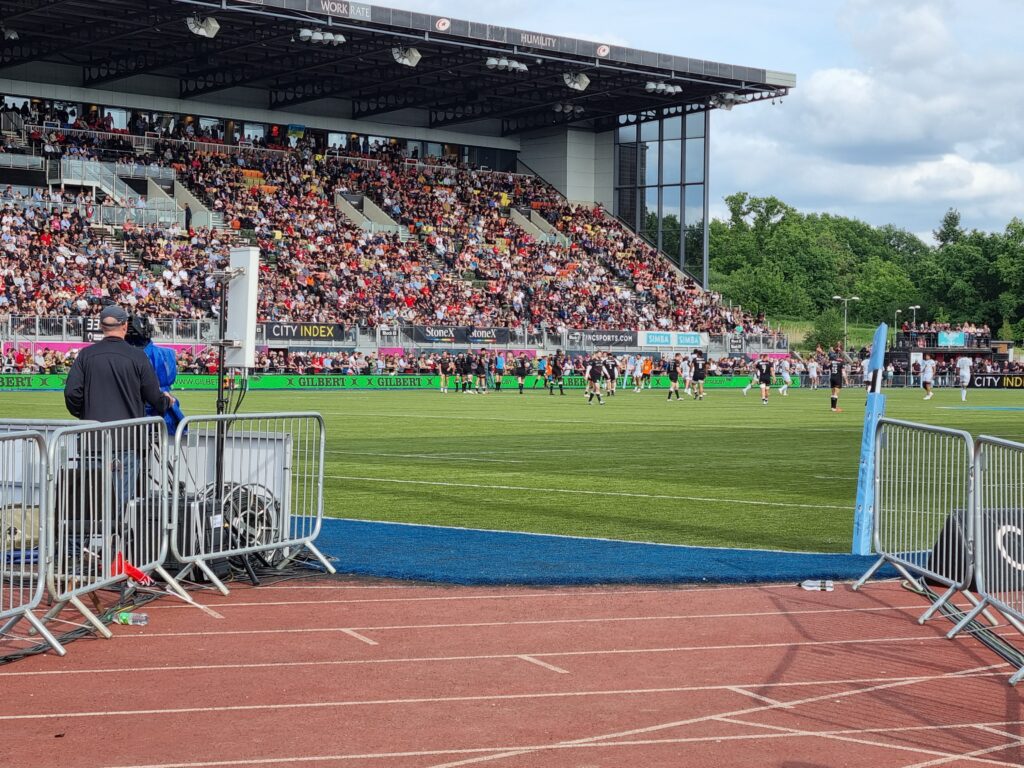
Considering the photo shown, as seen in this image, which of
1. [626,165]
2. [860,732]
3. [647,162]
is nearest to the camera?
[860,732]

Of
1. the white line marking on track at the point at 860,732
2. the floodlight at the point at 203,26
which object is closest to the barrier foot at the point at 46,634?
the white line marking on track at the point at 860,732

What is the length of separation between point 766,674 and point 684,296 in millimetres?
64229

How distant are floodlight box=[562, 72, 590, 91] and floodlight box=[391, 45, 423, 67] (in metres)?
8.61

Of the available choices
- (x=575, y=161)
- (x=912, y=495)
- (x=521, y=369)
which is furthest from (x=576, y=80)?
(x=912, y=495)

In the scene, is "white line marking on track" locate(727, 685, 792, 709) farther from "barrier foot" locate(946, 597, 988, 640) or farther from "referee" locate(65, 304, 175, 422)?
"referee" locate(65, 304, 175, 422)

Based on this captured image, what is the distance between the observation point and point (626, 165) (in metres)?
75.8

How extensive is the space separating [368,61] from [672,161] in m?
20.9

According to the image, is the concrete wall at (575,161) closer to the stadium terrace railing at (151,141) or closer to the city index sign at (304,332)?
the stadium terrace railing at (151,141)

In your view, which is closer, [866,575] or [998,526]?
[998,526]

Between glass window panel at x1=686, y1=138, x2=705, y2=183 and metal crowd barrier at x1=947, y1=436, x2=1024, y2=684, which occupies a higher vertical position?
glass window panel at x1=686, y1=138, x2=705, y2=183

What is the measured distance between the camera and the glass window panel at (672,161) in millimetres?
73688

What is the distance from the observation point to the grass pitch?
1288 cm

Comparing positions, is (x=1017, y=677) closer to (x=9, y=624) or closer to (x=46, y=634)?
(x=46, y=634)

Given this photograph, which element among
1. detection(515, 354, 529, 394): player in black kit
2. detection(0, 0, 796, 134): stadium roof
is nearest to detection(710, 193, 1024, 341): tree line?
detection(0, 0, 796, 134): stadium roof
